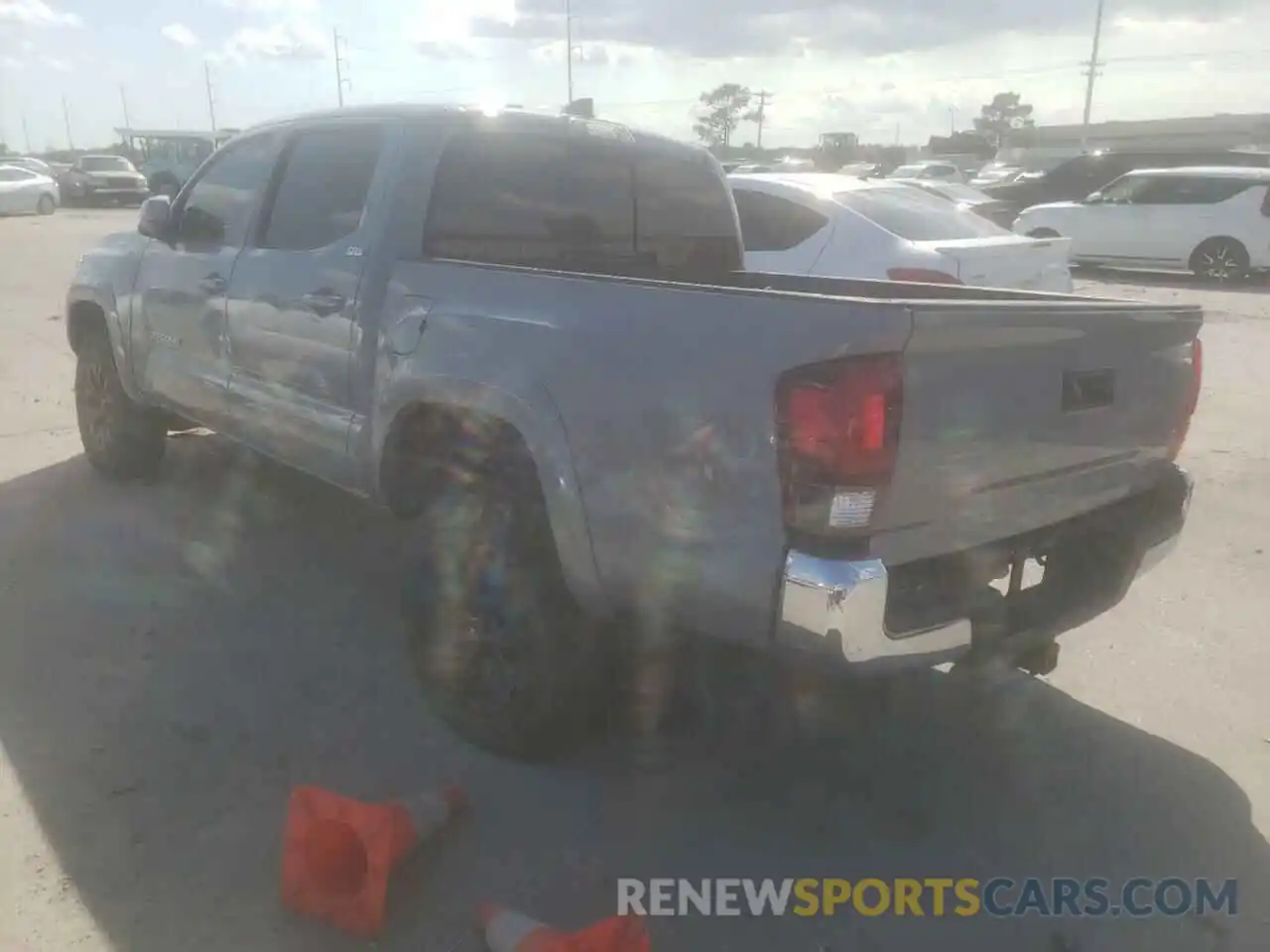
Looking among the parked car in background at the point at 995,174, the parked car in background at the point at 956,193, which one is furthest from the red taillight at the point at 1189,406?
the parked car in background at the point at 995,174

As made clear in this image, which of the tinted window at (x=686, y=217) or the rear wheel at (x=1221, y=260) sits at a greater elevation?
the tinted window at (x=686, y=217)

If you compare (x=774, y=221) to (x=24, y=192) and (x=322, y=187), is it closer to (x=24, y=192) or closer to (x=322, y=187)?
(x=322, y=187)

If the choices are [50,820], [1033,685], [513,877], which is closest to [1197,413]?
[1033,685]

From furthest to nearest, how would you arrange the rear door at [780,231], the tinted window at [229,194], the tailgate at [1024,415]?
1. the rear door at [780,231]
2. the tinted window at [229,194]
3. the tailgate at [1024,415]

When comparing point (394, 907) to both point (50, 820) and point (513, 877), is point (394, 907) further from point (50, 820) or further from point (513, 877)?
point (50, 820)

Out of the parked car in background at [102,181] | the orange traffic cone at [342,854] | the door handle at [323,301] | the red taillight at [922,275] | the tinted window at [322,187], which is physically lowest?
the parked car in background at [102,181]

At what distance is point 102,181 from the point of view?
3584 cm

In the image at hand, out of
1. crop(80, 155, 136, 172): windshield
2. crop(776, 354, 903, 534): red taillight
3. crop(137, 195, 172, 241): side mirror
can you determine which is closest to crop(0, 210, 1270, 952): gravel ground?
crop(776, 354, 903, 534): red taillight

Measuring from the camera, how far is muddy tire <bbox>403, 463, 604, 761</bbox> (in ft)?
10.4

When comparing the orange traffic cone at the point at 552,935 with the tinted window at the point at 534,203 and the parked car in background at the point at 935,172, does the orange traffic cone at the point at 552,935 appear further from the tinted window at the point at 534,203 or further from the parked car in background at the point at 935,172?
the parked car in background at the point at 935,172

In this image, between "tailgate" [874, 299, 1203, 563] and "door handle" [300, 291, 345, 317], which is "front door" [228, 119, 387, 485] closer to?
"door handle" [300, 291, 345, 317]

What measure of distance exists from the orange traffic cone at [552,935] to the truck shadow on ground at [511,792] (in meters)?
0.14

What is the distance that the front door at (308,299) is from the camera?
3.92 m

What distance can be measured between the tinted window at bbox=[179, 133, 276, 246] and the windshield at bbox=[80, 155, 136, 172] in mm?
35538
